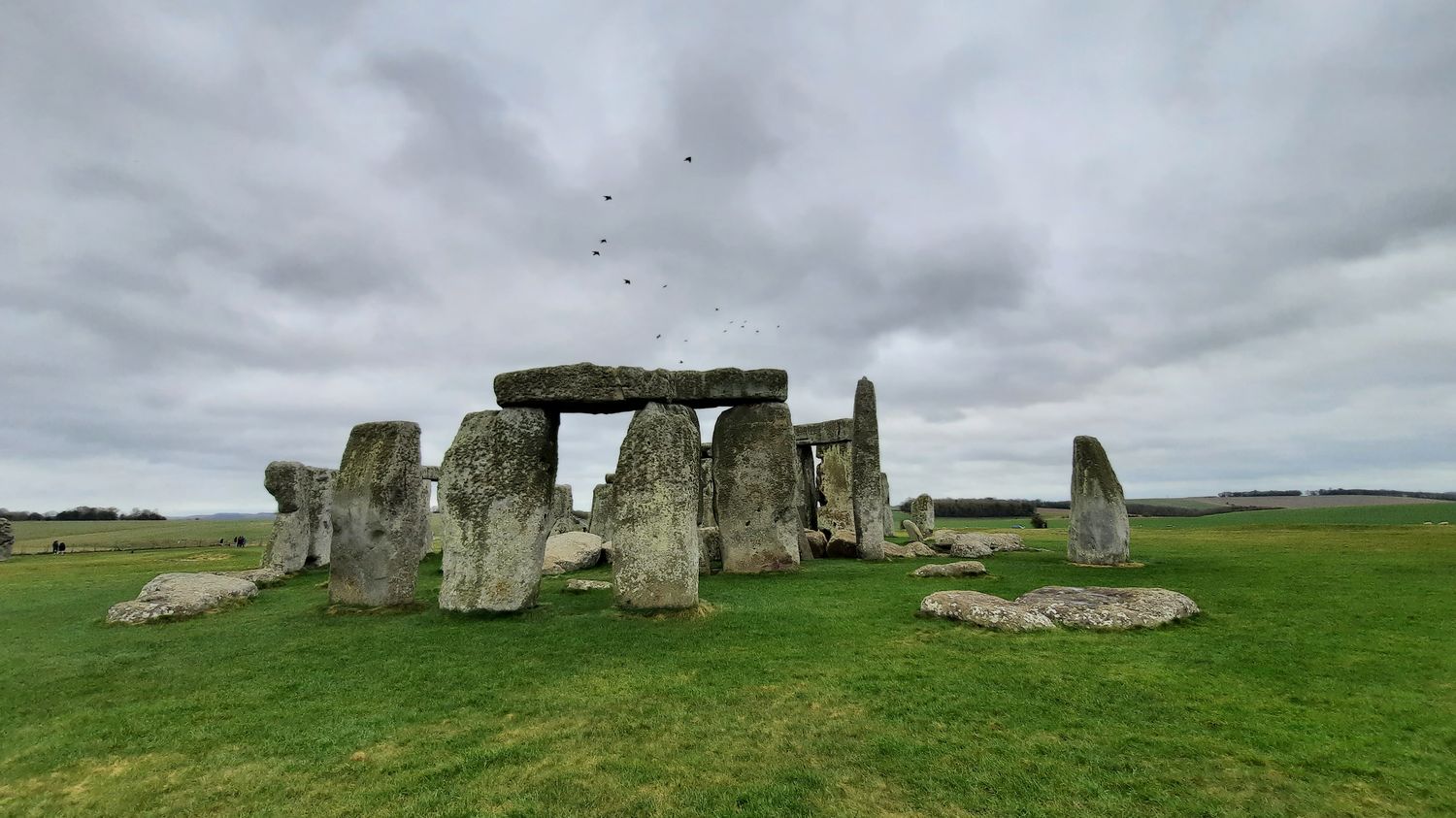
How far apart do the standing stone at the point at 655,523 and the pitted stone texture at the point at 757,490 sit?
4861 mm

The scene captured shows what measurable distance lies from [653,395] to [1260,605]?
8.73 metres

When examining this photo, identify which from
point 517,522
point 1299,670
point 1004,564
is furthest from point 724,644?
point 1004,564

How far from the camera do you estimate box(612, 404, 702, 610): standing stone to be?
9219 mm

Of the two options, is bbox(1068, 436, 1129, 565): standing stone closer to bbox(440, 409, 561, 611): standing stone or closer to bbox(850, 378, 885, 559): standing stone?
bbox(850, 378, 885, 559): standing stone

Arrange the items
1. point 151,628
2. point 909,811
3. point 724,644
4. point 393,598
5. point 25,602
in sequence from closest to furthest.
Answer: point 909,811 < point 724,644 < point 151,628 < point 393,598 < point 25,602

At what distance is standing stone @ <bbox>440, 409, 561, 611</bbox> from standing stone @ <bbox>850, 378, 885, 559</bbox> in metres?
9.76

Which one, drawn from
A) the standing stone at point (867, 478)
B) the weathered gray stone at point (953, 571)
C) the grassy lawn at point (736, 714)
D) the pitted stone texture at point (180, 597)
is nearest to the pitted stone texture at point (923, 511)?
the standing stone at point (867, 478)

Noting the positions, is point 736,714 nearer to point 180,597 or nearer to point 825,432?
point 180,597

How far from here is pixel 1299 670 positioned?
238 inches

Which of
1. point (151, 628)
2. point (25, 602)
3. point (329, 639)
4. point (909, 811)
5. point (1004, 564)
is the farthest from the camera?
point (1004, 564)

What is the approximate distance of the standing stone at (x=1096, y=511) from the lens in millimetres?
14250

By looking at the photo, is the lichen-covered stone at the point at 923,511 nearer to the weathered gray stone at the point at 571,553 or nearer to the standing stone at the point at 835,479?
the standing stone at the point at 835,479

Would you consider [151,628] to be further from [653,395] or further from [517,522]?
[653,395]

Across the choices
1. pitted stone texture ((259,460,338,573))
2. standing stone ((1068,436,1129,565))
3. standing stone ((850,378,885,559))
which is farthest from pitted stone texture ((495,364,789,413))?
standing stone ((1068,436,1129,565))
